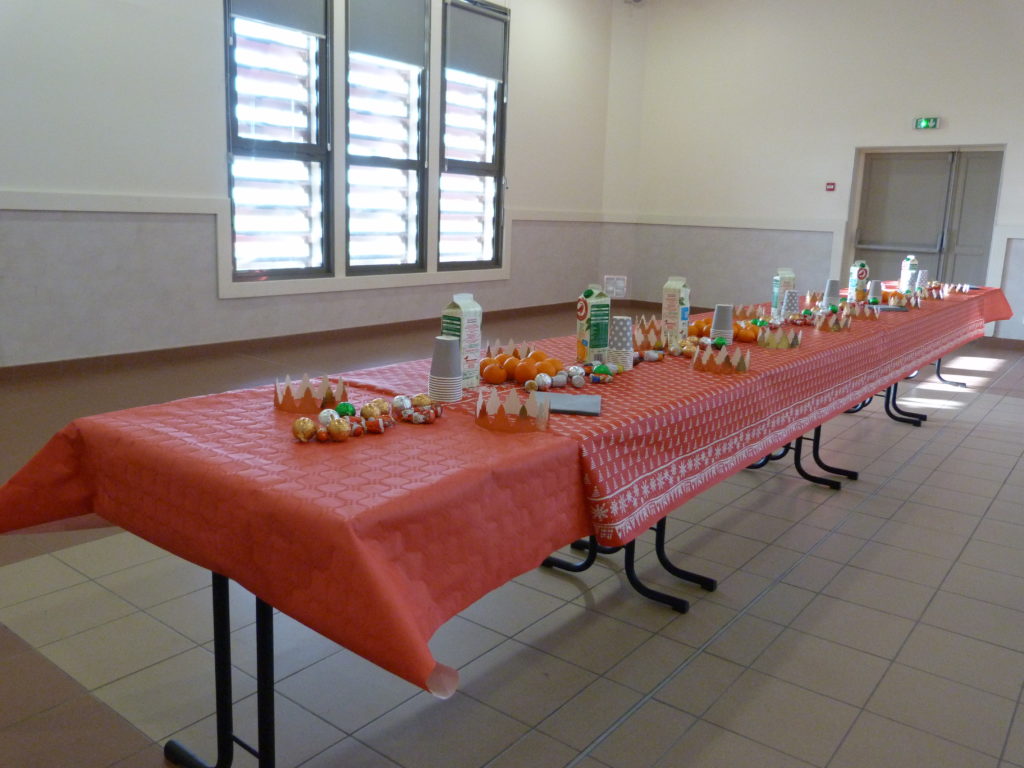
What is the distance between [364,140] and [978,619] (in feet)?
19.7

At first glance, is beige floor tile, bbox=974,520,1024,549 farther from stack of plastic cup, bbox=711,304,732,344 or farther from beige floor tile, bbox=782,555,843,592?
stack of plastic cup, bbox=711,304,732,344

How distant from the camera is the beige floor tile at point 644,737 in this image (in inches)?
71.5

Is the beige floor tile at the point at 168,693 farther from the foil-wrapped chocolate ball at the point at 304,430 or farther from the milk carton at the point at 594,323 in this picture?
the milk carton at the point at 594,323

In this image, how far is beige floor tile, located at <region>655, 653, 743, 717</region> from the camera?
2039 mm

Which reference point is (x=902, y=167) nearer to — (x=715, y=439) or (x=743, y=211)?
(x=743, y=211)

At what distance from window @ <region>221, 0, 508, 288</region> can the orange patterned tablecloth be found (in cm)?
469

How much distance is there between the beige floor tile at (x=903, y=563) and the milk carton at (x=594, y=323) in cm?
136

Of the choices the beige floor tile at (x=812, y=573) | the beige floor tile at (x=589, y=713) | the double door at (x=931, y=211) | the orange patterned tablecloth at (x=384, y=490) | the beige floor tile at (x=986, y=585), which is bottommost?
the beige floor tile at (x=589, y=713)

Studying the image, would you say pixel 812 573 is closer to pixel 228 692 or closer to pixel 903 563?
pixel 903 563

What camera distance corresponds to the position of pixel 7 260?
4969mm

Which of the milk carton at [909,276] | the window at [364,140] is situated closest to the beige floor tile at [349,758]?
the milk carton at [909,276]

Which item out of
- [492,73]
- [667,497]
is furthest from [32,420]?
[492,73]

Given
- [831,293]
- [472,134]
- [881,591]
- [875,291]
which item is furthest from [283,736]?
[472,134]

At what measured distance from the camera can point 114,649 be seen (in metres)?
2.18
